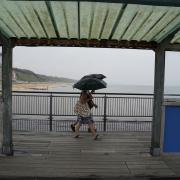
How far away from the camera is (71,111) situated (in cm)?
1288

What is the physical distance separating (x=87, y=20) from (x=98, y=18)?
0.31m

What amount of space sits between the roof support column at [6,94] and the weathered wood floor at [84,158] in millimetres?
293

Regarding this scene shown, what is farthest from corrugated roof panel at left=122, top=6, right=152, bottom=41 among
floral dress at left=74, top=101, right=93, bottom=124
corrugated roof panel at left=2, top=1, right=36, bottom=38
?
floral dress at left=74, top=101, right=93, bottom=124

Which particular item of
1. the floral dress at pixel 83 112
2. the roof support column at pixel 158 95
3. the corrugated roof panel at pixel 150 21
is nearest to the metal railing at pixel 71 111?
the floral dress at pixel 83 112

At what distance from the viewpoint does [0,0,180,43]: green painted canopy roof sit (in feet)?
19.8

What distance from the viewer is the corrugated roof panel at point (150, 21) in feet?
19.9

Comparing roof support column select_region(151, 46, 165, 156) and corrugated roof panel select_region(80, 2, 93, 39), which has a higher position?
corrugated roof panel select_region(80, 2, 93, 39)

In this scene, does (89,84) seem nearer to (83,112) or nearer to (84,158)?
(83,112)

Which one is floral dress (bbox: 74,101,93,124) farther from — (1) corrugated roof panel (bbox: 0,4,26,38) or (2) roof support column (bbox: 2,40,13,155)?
(1) corrugated roof panel (bbox: 0,4,26,38)

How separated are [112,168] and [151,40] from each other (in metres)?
2.97

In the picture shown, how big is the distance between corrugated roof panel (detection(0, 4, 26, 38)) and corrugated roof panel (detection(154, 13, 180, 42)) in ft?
9.36

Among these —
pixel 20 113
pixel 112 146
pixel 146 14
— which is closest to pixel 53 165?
pixel 112 146

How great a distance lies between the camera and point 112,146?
9820 millimetres

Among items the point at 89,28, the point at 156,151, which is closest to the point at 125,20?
the point at 89,28
